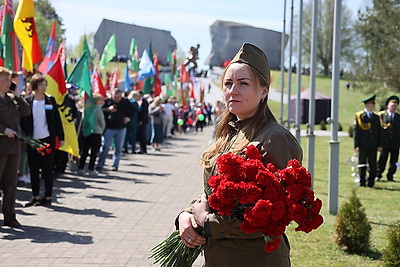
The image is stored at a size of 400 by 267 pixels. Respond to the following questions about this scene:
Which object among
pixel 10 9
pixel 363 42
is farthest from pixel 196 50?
pixel 10 9

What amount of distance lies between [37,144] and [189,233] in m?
6.79

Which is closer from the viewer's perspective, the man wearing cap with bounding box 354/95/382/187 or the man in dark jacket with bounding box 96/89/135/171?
the man wearing cap with bounding box 354/95/382/187

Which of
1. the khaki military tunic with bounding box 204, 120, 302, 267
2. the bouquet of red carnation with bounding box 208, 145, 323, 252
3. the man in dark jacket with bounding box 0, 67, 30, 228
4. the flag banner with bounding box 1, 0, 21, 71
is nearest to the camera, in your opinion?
the bouquet of red carnation with bounding box 208, 145, 323, 252

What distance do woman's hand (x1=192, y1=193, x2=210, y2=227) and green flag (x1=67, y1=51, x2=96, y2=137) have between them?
12916 mm

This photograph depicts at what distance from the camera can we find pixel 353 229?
800cm

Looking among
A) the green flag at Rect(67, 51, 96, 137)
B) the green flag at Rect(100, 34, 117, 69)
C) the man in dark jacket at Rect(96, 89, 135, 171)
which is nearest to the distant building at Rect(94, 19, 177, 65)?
the green flag at Rect(100, 34, 117, 69)

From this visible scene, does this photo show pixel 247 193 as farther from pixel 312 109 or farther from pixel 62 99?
pixel 62 99

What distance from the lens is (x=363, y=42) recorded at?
132 ft

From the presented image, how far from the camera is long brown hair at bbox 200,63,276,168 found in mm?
3398

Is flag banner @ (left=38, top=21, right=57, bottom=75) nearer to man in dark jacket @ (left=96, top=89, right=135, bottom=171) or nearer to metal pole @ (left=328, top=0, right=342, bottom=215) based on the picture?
man in dark jacket @ (left=96, top=89, right=135, bottom=171)

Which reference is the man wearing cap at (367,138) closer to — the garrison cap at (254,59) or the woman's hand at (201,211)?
the garrison cap at (254,59)

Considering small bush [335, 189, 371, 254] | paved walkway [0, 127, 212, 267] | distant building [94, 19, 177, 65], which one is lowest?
paved walkway [0, 127, 212, 267]

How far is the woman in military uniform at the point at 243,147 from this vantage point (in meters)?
3.29

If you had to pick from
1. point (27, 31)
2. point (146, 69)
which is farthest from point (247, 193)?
point (146, 69)
